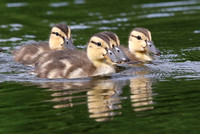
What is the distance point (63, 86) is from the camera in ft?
22.3

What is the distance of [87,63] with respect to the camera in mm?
7531

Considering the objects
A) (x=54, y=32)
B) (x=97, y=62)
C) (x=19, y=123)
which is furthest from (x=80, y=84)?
(x=54, y=32)

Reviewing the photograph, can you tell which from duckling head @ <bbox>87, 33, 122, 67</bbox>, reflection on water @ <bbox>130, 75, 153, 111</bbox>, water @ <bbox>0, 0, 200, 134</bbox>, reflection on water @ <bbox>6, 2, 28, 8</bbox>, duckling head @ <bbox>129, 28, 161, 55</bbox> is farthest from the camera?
reflection on water @ <bbox>6, 2, 28, 8</bbox>

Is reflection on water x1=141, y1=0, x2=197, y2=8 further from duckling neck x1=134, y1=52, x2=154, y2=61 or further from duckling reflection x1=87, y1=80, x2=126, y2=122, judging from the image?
duckling reflection x1=87, y1=80, x2=126, y2=122

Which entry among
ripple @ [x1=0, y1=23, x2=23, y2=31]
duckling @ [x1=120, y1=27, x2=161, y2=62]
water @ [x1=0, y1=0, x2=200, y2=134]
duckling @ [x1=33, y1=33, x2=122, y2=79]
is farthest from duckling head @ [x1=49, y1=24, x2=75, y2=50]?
ripple @ [x1=0, y1=23, x2=23, y2=31]

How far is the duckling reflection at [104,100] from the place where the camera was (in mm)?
5211

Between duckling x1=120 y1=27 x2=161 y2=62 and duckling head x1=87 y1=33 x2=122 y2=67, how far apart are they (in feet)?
4.13

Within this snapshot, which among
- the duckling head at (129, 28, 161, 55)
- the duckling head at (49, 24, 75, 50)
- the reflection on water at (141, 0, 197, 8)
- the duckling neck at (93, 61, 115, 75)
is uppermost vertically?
the reflection on water at (141, 0, 197, 8)

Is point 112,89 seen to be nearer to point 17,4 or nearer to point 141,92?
point 141,92

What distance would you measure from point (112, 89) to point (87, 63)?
3.80 ft

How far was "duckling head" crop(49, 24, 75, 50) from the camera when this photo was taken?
29.7 ft

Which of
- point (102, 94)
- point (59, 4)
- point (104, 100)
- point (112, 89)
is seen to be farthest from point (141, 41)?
point (59, 4)

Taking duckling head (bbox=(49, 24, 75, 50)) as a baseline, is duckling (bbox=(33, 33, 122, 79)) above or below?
below

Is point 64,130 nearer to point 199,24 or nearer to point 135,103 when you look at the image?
point 135,103
